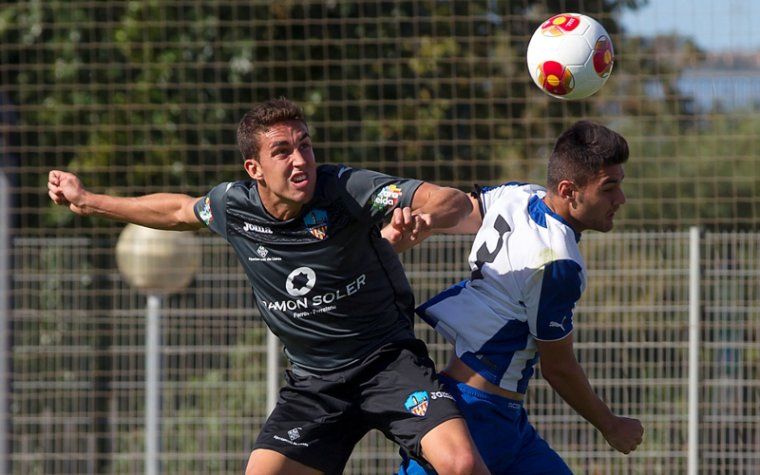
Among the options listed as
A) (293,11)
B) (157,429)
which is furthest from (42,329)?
(293,11)

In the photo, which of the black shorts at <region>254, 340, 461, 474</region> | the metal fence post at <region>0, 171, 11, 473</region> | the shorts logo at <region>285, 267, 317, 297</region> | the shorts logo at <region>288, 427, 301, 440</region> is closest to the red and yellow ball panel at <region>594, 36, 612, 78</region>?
the black shorts at <region>254, 340, 461, 474</region>

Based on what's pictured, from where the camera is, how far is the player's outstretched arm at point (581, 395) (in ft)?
14.9

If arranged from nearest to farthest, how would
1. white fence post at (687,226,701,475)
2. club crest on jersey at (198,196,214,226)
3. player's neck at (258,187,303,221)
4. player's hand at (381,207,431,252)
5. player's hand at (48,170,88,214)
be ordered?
player's hand at (381,207,431,252) < player's neck at (258,187,303,221) < club crest on jersey at (198,196,214,226) < player's hand at (48,170,88,214) < white fence post at (687,226,701,475)

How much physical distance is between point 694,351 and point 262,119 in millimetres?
4696

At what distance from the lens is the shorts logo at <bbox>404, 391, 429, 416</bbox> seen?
473 cm

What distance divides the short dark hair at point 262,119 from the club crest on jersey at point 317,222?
347 millimetres

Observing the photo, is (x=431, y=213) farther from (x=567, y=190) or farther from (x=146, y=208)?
(x=146, y=208)

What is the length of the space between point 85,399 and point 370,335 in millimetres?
5134

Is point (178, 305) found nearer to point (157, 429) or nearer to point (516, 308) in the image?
point (157, 429)

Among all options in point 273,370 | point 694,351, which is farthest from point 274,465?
point 694,351

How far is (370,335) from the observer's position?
498cm

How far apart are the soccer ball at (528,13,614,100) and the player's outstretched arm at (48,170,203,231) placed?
1685 millimetres

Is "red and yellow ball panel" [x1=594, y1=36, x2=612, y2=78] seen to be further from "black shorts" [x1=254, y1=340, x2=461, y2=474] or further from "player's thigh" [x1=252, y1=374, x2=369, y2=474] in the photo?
"player's thigh" [x1=252, y1=374, x2=369, y2=474]

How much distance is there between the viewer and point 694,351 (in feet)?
28.1
